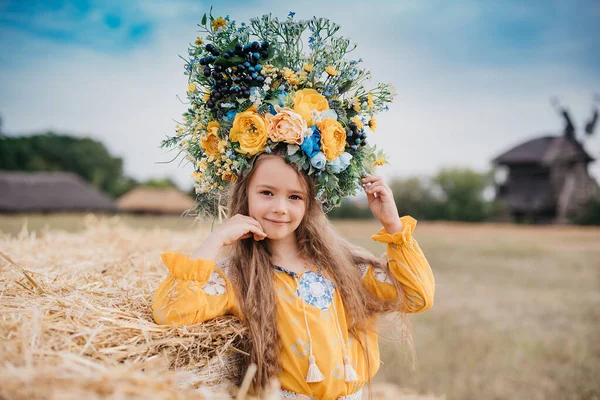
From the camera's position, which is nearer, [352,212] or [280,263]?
[280,263]

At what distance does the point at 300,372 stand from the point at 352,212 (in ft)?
74.6

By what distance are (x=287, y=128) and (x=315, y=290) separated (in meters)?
0.87

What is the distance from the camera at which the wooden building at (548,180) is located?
25.5 metres

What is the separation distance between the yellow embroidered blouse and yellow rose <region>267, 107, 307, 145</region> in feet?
2.28

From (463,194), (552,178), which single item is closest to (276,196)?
(552,178)

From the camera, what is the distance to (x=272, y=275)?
229cm

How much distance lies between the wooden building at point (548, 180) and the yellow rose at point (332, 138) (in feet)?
88.8

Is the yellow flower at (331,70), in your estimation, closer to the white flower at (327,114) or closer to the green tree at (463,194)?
the white flower at (327,114)

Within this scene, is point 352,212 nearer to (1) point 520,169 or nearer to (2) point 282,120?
(1) point 520,169

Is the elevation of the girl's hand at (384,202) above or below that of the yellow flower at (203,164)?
below

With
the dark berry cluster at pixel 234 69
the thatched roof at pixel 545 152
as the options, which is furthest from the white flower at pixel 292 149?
the thatched roof at pixel 545 152

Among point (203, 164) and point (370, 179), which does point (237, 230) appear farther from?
point (370, 179)

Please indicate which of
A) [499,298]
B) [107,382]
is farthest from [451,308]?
[107,382]

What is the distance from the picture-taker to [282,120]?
82.7 inches
